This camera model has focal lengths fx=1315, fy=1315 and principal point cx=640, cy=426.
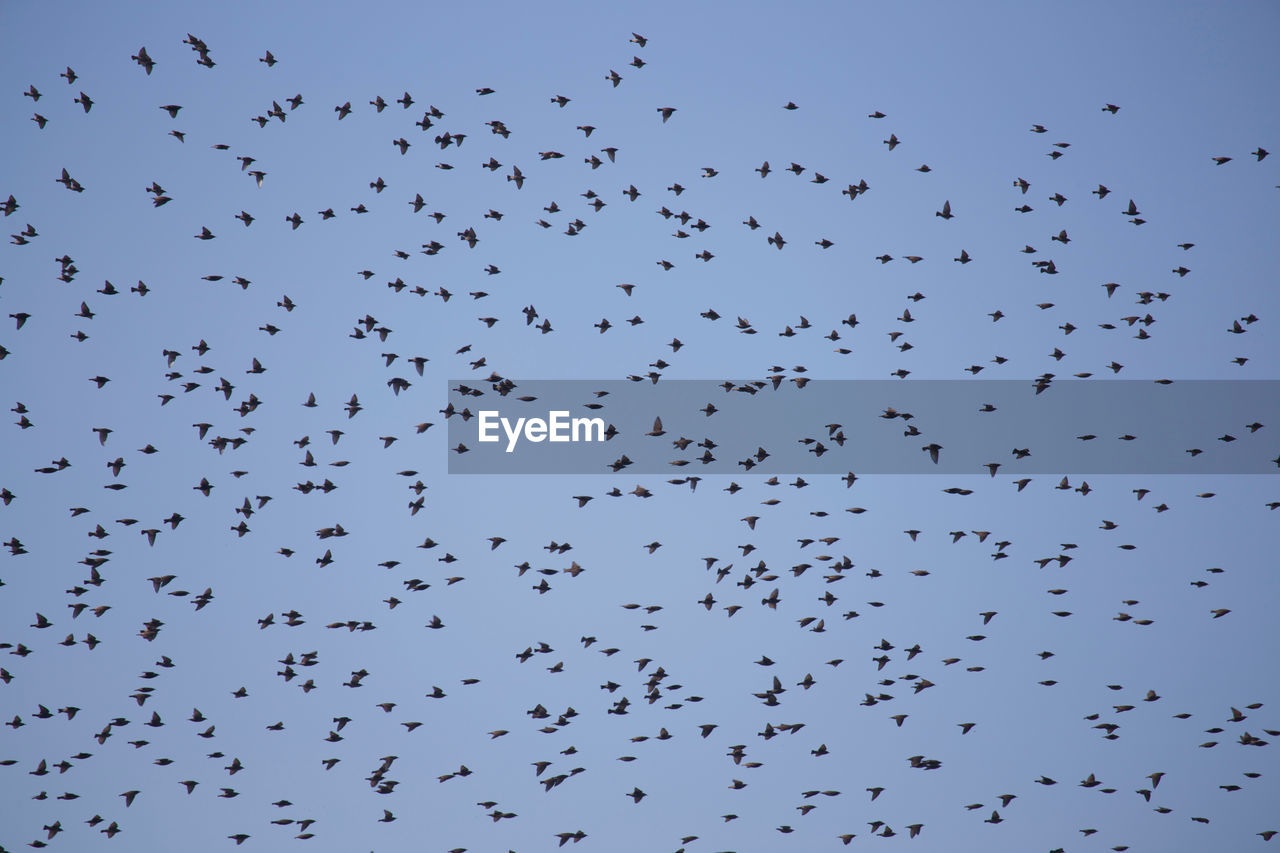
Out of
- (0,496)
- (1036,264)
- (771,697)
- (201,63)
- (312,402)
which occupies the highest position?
(201,63)

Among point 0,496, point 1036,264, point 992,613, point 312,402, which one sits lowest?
point 992,613

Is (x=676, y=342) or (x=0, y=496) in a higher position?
(x=676, y=342)

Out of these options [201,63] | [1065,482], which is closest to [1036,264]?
[1065,482]

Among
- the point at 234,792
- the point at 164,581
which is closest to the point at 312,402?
the point at 164,581

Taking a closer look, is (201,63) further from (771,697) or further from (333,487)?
(771,697)

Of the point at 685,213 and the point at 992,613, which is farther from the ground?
the point at 685,213

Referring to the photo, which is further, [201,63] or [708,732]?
[708,732]

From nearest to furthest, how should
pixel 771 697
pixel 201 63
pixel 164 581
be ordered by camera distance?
pixel 201 63 < pixel 164 581 < pixel 771 697

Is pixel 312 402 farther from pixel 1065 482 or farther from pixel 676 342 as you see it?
pixel 1065 482

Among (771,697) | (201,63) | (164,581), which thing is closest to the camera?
(201,63)
